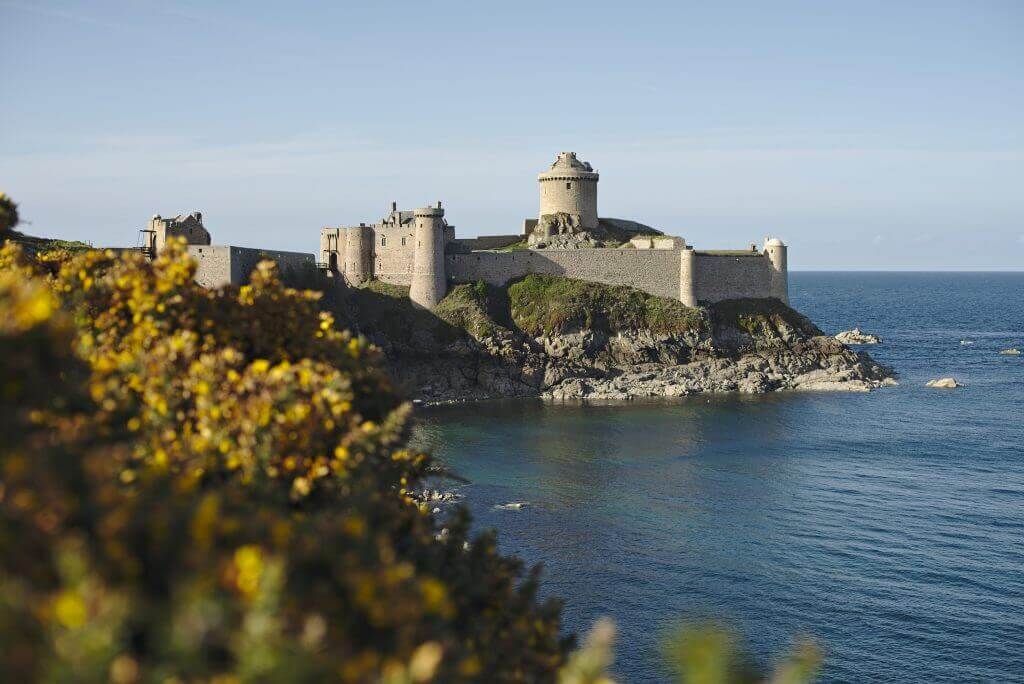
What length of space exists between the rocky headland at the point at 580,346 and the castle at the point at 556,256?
4.88 feet

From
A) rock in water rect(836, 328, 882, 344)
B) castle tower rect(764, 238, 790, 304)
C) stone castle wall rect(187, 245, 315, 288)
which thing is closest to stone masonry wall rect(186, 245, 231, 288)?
stone castle wall rect(187, 245, 315, 288)

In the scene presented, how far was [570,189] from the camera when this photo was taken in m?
91.4

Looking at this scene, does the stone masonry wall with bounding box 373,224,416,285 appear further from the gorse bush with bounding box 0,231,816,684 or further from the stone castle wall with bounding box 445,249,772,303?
the gorse bush with bounding box 0,231,816,684

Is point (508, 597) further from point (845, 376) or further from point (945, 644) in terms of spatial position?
point (845, 376)

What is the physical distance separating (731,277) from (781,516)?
47.5 meters

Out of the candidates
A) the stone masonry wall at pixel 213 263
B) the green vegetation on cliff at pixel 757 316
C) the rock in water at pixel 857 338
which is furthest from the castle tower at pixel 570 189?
the rock in water at pixel 857 338

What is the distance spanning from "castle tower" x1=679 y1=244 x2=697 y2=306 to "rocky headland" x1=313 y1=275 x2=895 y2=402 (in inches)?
52.1

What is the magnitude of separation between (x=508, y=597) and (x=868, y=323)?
5935 inches

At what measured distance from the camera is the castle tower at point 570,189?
9112 cm

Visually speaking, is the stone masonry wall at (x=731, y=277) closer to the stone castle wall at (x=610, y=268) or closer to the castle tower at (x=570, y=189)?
the stone castle wall at (x=610, y=268)

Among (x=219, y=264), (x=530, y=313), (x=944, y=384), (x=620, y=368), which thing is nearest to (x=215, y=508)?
(x=219, y=264)

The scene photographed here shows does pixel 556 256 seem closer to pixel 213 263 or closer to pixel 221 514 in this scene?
pixel 213 263

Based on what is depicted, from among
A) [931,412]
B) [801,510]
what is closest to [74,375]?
[801,510]

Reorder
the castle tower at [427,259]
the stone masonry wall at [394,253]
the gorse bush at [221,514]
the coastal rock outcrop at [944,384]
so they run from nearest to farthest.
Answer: the gorse bush at [221,514]
the coastal rock outcrop at [944,384]
the castle tower at [427,259]
the stone masonry wall at [394,253]
